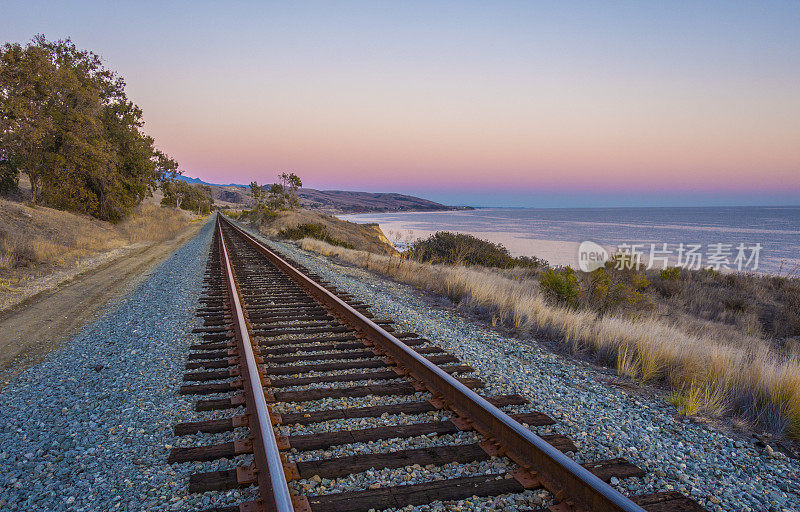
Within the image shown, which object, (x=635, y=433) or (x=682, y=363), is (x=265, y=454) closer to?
(x=635, y=433)

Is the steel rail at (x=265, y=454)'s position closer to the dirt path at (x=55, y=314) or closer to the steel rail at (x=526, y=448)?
the steel rail at (x=526, y=448)

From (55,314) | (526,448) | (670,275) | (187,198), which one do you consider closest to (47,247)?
(55,314)

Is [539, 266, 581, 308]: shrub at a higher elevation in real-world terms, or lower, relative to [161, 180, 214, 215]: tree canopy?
lower

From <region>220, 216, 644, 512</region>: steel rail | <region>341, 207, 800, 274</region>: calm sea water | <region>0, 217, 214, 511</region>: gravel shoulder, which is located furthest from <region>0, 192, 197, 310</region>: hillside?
<region>341, 207, 800, 274</region>: calm sea water

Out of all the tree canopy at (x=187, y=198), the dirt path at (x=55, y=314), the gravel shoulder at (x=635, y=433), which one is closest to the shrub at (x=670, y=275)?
the gravel shoulder at (x=635, y=433)

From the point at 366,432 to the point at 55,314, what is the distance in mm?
7858

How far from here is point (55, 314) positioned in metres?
8.08

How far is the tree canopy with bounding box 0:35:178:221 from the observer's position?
1986 cm

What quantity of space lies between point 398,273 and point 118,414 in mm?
9690

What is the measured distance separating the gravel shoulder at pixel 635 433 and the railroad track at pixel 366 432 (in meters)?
0.24

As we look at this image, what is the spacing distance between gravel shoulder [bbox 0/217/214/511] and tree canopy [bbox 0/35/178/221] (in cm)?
1994

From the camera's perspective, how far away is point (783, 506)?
9.03 feet

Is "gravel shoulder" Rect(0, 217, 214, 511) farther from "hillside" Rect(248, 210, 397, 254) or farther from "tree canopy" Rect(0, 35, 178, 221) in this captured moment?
"hillside" Rect(248, 210, 397, 254)

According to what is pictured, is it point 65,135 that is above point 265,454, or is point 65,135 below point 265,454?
above
